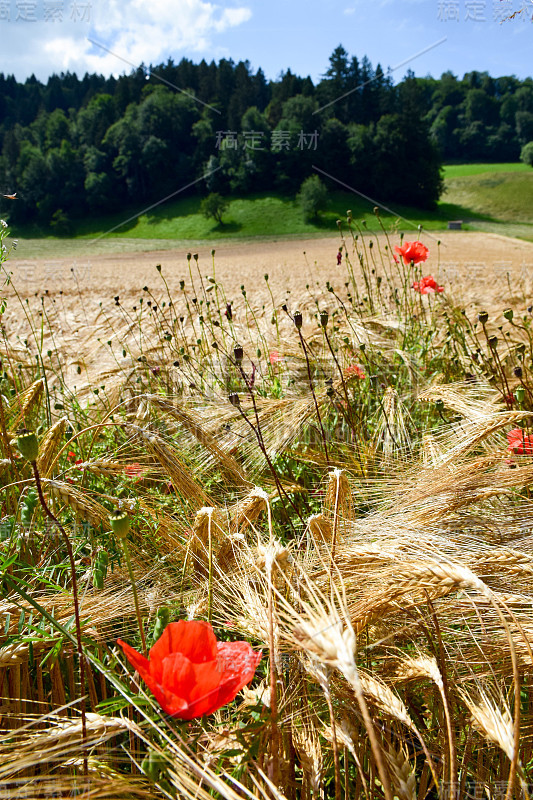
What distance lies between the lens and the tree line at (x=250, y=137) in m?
42.1

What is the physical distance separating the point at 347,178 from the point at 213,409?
46.6m

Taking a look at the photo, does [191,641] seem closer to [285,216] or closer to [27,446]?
[27,446]

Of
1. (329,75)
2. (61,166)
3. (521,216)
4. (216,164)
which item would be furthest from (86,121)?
(521,216)

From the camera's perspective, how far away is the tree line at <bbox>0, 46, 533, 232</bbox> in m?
42.1

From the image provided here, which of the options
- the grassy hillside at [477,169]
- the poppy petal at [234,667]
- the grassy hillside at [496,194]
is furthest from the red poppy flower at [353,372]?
the grassy hillside at [477,169]

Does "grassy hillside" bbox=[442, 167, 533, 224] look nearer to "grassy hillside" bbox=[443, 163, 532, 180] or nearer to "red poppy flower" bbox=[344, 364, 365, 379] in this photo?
"grassy hillside" bbox=[443, 163, 532, 180]

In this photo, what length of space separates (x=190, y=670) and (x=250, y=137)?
32876mm

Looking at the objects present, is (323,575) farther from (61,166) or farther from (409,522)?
(61,166)

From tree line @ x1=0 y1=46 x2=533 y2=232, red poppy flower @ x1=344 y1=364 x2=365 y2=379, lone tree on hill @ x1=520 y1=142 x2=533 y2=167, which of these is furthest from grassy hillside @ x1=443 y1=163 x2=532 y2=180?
red poppy flower @ x1=344 y1=364 x2=365 y2=379

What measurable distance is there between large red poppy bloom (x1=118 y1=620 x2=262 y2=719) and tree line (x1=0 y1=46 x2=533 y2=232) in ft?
100

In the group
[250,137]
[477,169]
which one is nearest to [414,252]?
[250,137]

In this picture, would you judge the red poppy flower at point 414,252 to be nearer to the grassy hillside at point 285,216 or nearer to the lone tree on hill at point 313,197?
the grassy hillside at point 285,216

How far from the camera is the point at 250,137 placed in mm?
30016

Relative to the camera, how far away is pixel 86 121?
6109 cm
